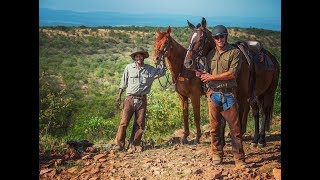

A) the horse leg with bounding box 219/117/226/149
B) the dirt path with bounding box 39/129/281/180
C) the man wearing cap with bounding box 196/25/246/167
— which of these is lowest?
the dirt path with bounding box 39/129/281/180

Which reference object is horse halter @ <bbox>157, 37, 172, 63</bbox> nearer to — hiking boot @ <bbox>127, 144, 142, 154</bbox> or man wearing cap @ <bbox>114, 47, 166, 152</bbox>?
man wearing cap @ <bbox>114, 47, 166, 152</bbox>

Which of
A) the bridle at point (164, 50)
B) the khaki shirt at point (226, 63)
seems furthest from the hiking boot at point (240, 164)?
the bridle at point (164, 50)

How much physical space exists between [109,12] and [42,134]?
2342mm

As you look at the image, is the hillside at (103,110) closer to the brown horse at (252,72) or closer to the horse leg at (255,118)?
the horse leg at (255,118)

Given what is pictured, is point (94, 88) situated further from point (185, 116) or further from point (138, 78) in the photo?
point (185, 116)

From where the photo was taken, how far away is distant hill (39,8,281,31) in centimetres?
678

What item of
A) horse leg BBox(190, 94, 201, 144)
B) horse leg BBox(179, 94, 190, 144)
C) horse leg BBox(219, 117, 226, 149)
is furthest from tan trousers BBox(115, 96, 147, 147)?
horse leg BBox(219, 117, 226, 149)

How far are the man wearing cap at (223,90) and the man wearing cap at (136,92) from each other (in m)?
0.88

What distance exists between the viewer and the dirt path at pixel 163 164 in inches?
244

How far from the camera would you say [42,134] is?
7.02 metres

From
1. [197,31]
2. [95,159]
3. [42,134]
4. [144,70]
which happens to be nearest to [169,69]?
[144,70]

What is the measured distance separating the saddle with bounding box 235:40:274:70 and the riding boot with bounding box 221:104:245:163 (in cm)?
90

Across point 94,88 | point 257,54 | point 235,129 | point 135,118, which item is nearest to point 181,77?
point 135,118
